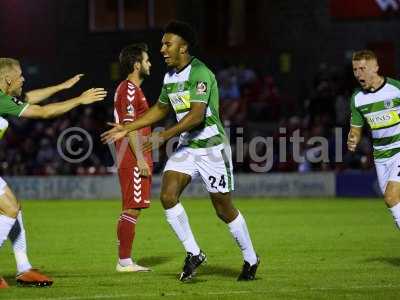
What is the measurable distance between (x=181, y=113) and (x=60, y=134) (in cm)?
1793

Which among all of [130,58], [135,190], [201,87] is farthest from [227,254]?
[201,87]

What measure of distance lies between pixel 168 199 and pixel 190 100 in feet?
3.41

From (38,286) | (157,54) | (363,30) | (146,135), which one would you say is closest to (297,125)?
(363,30)

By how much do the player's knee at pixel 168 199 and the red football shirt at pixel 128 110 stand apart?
1.15m

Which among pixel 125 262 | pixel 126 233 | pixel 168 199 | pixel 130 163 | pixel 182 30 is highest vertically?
pixel 182 30

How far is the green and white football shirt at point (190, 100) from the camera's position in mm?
11062

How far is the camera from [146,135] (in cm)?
1246

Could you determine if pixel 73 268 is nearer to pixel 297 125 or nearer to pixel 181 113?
pixel 181 113

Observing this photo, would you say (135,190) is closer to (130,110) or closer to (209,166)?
(130,110)

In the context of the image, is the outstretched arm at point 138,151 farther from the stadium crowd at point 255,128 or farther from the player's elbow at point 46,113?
the stadium crowd at point 255,128

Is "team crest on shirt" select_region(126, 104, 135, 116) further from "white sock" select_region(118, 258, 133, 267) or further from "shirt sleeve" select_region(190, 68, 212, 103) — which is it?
"white sock" select_region(118, 258, 133, 267)

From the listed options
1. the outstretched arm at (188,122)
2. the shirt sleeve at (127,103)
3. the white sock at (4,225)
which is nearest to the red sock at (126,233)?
the shirt sleeve at (127,103)

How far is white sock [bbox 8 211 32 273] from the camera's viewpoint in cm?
1095

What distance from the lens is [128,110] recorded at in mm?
12234
